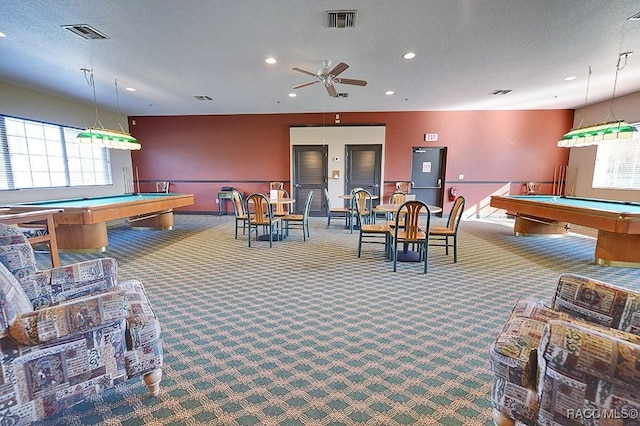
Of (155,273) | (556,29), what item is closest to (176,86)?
(155,273)

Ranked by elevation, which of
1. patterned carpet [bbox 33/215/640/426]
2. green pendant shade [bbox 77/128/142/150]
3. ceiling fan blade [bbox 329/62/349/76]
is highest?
ceiling fan blade [bbox 329/62/349/76]

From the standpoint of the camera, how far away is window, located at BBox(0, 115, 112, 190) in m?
5.25

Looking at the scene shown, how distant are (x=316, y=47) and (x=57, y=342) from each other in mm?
3920

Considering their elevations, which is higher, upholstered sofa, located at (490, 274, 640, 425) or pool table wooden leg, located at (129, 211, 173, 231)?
upholstered sofa, located at (490, 274, 640, 425)

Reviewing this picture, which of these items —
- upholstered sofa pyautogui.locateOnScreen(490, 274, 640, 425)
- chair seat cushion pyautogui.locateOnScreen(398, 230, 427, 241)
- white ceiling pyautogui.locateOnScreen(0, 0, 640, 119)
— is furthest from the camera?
chair seat cushion pyautogui.locateOnScreen(398, 230, 427, 241)

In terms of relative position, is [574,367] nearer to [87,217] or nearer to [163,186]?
[87,217]

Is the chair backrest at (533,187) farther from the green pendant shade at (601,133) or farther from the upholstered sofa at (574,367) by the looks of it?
the upholstered sofa at (574,367)

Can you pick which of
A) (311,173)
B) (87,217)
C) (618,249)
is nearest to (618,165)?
(618,249)

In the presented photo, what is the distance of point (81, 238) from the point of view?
14.5 ft

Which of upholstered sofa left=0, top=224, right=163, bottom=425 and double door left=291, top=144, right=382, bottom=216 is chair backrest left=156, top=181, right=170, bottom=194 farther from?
upholstered sofa left=0, top=224, right=163, bottom=425

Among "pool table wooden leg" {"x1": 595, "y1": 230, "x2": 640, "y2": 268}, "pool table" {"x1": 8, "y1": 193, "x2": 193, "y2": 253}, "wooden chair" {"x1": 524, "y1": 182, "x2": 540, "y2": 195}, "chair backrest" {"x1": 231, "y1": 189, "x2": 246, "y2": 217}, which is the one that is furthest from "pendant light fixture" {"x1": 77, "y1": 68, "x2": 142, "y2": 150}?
"wooden chair" {"x1": 524, "y1": 182, "x2": 540, "y2": 195}

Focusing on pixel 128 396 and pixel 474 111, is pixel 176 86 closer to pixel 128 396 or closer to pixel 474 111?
pixel 128 396

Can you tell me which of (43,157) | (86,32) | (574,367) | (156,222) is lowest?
(156,222)

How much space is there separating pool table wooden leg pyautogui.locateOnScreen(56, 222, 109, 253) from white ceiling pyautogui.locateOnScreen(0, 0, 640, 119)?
2522mm
